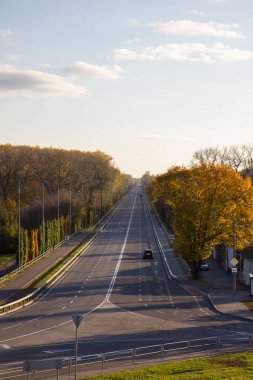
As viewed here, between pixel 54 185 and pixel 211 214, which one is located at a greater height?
pixel 54 185

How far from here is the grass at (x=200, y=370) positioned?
23.9 meters

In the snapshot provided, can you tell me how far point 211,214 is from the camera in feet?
202

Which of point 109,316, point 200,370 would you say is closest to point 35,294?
point 109,316

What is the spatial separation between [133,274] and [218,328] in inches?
1181

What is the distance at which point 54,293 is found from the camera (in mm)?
54375

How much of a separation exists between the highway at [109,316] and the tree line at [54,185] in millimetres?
41295

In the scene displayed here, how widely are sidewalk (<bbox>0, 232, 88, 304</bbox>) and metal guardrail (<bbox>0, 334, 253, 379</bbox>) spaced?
18878 millimetres

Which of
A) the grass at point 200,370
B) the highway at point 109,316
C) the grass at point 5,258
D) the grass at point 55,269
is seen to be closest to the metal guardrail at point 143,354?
the highway at point 109,316

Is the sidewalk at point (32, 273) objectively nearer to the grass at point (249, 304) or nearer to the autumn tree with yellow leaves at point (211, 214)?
the autumn tree with yellow leaves at point (211, 214)

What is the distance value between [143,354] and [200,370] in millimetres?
5447

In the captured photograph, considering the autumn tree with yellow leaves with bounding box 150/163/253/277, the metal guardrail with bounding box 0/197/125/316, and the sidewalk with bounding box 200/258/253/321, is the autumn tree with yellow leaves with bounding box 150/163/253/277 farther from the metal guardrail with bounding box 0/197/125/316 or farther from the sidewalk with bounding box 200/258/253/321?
the metal guardrail with bounding box 0/197/125/316

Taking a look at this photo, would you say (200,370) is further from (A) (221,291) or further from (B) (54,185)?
(B) (54,185)

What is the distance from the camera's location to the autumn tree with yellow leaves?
200 ft

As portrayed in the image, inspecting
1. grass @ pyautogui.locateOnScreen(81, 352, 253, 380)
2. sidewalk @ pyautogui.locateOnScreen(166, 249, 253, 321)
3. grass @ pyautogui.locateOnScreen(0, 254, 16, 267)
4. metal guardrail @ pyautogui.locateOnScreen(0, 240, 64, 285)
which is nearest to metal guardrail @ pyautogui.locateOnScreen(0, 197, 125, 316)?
metal guardrail @ pyautogui.locateOnScreen(0, 240, 64, 285)
